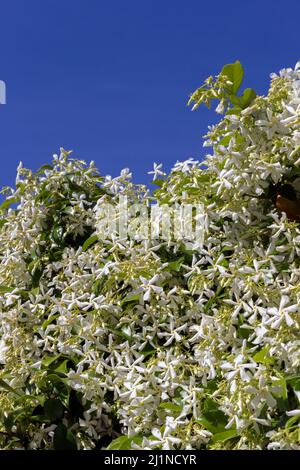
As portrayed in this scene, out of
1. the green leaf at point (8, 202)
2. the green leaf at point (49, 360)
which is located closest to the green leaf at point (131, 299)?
the green leaf at point (49, 360)

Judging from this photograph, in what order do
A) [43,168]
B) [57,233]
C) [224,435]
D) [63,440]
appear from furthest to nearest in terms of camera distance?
[43,168], [57,233], [63,440], [224,435]

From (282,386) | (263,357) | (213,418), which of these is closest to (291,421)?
(282,386)

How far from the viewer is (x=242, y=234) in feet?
7.79

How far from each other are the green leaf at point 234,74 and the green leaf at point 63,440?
4.06ft

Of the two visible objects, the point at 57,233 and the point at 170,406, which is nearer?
the point at 170,406

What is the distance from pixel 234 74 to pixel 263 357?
0.95 m

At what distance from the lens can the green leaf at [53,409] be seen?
2336 millimetres

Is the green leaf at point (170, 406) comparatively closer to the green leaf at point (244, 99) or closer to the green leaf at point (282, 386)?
the green leaf at point (282, 386)

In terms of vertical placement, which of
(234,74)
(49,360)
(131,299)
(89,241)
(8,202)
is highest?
(234,74)

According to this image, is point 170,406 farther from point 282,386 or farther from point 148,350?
point 282,386

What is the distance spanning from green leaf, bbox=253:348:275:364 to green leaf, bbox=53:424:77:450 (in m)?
0.73

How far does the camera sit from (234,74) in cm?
234

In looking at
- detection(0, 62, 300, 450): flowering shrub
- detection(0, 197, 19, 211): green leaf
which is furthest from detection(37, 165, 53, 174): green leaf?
detection(0, 62, 300, 450): flowering shrub

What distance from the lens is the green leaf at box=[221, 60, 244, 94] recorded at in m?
2.33
